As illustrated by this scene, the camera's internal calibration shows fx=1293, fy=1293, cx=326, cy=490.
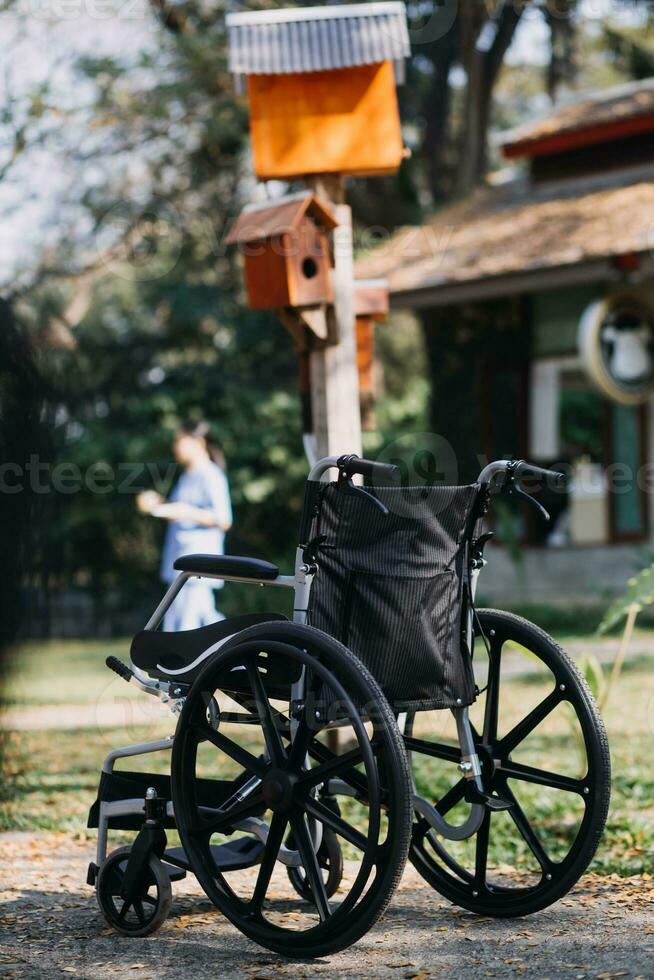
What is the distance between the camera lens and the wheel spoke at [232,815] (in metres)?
3.45

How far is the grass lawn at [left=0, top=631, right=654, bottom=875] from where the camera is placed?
5.11 m

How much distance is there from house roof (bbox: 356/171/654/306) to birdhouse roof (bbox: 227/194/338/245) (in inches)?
253

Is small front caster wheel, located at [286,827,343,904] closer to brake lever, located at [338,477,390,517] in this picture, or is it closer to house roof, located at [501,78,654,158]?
brake lever, located at [338,477,390,517]

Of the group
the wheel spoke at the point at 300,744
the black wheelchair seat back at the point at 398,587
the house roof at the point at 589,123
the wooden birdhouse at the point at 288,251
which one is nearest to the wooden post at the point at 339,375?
the wooden birdhouse at the point at 288,251

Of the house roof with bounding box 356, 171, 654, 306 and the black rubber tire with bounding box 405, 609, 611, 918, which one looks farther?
the house roof with bounding box 356, 171, 654, 306

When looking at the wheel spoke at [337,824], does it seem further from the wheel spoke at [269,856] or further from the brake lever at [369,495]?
the brake lever at [369,495]

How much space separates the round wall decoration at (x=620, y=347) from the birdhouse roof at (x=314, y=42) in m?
6.25

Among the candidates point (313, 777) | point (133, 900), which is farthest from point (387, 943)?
point (133, 900)

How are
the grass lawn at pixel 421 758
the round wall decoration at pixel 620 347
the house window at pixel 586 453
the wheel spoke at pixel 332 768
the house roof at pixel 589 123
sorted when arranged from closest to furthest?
the wheel spoke at pixel 332 768, the grass lawn at pixel 421 758, the round wall decoration at pixel 620 347, the house window at pixel 586 453, the house roof at pixel 589 123

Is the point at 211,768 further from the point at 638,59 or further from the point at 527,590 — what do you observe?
the point at 638,59

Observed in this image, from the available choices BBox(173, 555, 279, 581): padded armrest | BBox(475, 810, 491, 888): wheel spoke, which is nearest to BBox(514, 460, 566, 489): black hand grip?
BBox(173, 555, 279, 581): padded armrest

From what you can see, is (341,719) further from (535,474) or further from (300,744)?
(535,474)

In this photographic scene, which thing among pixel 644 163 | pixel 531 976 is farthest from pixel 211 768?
pixel 644 163

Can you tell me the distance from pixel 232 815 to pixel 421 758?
Answer: 3572mm
